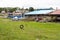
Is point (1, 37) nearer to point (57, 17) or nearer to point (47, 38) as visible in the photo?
point (47, 38)

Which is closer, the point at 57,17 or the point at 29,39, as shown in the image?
the point at 29,39

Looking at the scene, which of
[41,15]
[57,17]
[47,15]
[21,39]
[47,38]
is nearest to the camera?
[21,39]

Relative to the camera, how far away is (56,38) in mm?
8516

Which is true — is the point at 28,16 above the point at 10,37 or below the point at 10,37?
below

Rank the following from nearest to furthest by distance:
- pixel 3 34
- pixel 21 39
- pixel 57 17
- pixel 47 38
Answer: pixel 21 39 → pixel 3 34 → pixel 47 38 → pixel 57 17

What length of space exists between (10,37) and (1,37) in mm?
371

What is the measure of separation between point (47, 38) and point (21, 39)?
1651 mm

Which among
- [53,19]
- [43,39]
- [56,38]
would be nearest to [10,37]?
[43,39]

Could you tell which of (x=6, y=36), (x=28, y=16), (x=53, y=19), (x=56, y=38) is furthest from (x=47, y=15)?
(x=6, y=36)

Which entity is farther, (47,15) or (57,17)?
(47,15)

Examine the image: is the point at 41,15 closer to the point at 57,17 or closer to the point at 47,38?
the point at 57,17

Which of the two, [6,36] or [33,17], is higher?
[6,36]

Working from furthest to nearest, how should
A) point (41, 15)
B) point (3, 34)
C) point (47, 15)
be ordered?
point (41, 15), point (47, 15), point (3, 34)

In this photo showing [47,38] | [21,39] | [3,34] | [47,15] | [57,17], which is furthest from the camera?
[47,15]
